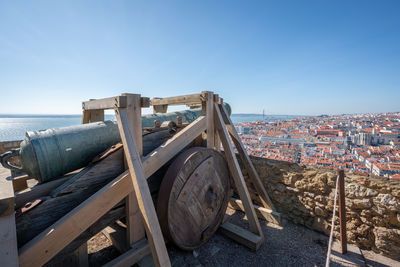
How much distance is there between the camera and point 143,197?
1.56 metres

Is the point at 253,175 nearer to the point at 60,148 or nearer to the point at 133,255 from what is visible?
the point at 133,255

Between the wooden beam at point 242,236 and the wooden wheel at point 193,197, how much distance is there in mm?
229

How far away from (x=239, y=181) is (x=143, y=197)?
1.54m

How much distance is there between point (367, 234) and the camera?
2.47 metres

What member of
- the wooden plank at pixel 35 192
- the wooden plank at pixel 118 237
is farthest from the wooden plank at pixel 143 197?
the wooden plank at pixel 118 237

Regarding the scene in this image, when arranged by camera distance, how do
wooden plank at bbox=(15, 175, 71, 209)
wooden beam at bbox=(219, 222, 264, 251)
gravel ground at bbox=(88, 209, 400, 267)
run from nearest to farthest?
wooden plank at bbox=(15, 175, 71, 209)
gravel ground at bbox=(88, 209, 400, 267)
wooden beam at bbox=(219, 222, 264, 251)

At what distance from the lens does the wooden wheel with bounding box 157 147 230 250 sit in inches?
77.2

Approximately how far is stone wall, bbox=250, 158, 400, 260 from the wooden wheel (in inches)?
45.6

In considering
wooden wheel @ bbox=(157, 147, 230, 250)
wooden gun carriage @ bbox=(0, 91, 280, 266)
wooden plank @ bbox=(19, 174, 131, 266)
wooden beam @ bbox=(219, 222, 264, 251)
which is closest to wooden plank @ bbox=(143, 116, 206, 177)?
wooden gun carriage @ bbox=(0, 91, 280, 266)

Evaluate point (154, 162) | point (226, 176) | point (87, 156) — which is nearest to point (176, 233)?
point (154, 162)

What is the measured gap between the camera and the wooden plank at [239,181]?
259cm

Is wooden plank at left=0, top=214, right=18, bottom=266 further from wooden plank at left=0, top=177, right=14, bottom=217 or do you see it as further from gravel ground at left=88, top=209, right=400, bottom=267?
gravel ground at left=88, top=209, right=400, bottom=267

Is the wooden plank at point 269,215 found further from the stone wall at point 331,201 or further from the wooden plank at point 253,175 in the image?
the stone wall at point 331,201

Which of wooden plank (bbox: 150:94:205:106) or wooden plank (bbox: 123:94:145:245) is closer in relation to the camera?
wooden plank (bbox: 123:94:145:245)
